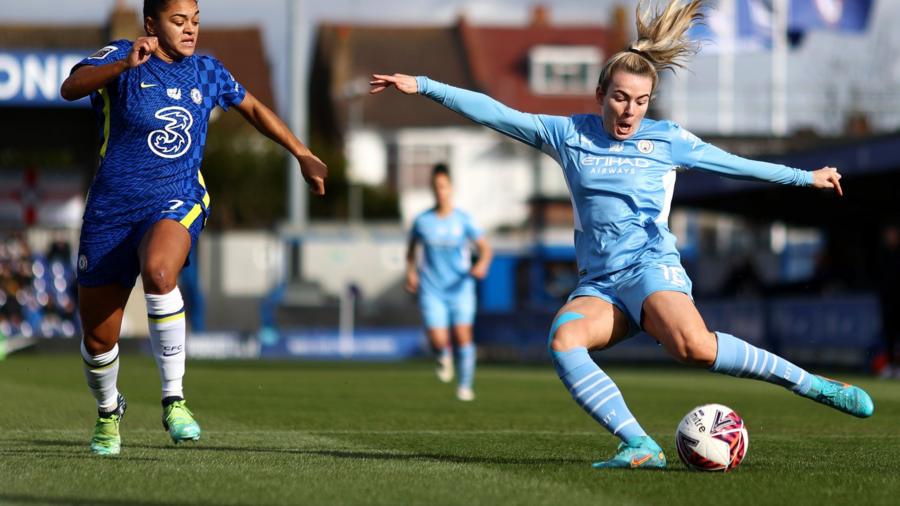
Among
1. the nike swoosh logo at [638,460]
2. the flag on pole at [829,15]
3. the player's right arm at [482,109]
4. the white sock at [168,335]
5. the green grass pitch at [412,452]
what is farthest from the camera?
the flag on pole at [829,15]

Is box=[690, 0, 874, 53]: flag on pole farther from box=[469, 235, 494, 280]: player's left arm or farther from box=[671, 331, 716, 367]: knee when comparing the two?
box=[671, 331, 716, 367]: knee

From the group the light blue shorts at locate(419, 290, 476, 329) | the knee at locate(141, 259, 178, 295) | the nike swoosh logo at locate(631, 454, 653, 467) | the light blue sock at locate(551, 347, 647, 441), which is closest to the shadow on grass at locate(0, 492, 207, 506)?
the knee at locate(141, 259, 178, 295)

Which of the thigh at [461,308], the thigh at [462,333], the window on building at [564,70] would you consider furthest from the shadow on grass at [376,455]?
the window on building at [564,70]

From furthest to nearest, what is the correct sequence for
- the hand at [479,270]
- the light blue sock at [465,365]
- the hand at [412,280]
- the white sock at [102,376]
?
the hand at [412,280], the hand at [479,270], the light blue sock at [465,365], the white sock at [102,376]

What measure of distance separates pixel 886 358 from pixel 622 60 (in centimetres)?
1407

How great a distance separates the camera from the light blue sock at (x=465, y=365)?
46.8 ft

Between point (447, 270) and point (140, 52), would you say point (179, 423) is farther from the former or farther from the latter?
point (447, 270)

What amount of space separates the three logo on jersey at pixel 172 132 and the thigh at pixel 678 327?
2334 mm

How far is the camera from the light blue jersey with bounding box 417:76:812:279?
23.2 ft

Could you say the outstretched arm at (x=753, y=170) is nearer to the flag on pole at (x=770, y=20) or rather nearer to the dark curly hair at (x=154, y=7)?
the dark curly hair at (x=154, y=7)

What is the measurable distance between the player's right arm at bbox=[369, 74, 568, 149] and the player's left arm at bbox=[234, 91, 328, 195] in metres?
0.76

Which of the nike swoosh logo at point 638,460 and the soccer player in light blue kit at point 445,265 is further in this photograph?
the soccer player in light blue kit at point 445,265

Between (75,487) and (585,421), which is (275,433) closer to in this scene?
(585,421)

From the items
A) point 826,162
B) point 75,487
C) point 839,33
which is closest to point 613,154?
point 75,487
